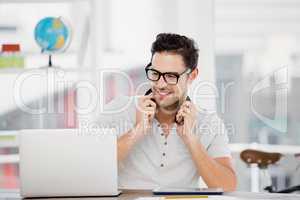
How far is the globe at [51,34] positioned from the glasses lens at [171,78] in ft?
4.48

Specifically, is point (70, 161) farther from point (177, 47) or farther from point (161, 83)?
point (177, 47)

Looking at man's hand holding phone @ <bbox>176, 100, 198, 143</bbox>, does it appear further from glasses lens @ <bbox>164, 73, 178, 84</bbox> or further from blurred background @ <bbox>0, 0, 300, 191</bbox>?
blurred background @ <bbox>0, 0, 300, 191</bbox>

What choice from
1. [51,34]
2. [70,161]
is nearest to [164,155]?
[70,161]

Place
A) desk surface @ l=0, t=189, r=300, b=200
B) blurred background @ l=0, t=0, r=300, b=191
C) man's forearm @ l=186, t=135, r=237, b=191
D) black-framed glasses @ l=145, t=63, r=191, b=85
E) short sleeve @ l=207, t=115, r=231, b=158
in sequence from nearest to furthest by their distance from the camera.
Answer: desk surface @ l=0, t=189, r=300, b=200 → man's forearm @ l=186, t=135, r=237, b=191 → short sleeve @ l=207, t=115, r=231, b=158 → black-framed glasses @ l=145, t=63, r=191, b=85 → blurred background @ l=0, t=0, r=300, b=191

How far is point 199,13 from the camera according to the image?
385cm

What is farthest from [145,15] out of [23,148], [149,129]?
[23,148]

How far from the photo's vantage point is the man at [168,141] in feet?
7.94

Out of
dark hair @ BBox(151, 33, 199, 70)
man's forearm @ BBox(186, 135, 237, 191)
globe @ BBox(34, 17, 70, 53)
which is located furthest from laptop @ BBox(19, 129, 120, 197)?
globe @ BBox(34, 17, 70, 53)

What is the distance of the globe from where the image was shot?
3.76m

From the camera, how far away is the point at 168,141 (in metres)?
2.52

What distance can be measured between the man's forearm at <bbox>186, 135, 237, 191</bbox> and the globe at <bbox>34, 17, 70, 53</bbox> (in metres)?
1.67

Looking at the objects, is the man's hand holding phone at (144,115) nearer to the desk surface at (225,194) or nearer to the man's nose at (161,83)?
the man's nose at (161,83)

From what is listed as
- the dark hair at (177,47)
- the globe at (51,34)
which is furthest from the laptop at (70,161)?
the globe at (51,34)

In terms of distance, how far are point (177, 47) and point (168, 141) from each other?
0.48m
